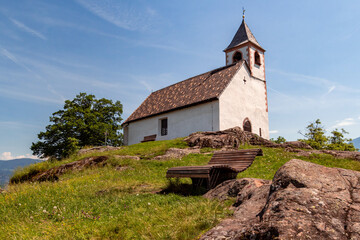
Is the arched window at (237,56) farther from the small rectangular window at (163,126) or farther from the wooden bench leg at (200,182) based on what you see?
the wooden bench leg at (200,182)

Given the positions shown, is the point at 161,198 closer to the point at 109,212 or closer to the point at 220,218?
the point at 109,212

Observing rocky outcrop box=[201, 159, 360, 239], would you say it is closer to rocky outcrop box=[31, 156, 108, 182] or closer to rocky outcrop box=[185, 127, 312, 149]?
rocky outcrop box=[31, 156, 108, 182]

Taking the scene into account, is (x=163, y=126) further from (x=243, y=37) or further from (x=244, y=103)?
(x=243, y=37)

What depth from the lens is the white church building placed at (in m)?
23.2

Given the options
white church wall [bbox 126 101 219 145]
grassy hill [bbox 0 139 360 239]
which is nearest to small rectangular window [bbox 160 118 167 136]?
white church wall [bbox 126 101 219 145]

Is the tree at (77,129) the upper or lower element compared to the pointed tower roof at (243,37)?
lower

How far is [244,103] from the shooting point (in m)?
25.2

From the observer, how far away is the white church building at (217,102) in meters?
23.2

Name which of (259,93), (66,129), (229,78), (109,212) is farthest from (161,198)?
(66,129)

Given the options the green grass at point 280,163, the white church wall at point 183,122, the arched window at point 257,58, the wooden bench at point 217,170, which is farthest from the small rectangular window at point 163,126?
the wooden bench at point 217,170

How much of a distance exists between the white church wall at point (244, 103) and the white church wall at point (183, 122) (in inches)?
32.4

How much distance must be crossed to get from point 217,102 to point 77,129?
20357 mm

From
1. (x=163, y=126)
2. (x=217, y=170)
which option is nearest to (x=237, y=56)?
(x=163, y=126)

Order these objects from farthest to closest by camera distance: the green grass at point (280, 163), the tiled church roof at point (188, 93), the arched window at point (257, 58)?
the arched window at point (257, 58) < the tiled church roof at point (188, 93) < the green grass at point (280, 163)
